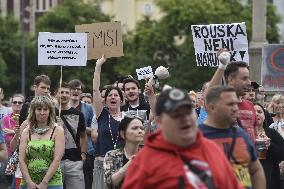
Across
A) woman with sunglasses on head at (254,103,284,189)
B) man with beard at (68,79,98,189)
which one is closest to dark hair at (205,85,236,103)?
woman with sunglasses on head at (254,103,284,189)

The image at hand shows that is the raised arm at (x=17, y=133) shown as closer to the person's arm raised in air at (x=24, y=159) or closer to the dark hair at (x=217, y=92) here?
the person's arm raised in air at (x=24, y=159)

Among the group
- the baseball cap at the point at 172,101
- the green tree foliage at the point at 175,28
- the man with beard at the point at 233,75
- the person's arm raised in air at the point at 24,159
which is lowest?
the person's arm raised in air at the point at 24,159

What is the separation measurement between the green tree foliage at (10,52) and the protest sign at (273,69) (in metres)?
40.2

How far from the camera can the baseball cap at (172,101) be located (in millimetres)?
6211

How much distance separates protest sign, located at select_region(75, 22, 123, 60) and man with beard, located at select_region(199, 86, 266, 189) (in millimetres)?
6068

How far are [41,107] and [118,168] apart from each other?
2.03 metres

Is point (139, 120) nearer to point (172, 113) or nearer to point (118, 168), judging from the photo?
point (118, 168)

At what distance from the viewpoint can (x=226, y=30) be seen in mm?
12719

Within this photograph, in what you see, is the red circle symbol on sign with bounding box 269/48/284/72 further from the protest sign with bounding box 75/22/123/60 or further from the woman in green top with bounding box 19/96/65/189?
the woman in green top with bounding box 19/96/65/189

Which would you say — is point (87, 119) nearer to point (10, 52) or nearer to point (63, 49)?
point (63, 49)

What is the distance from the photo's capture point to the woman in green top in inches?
434

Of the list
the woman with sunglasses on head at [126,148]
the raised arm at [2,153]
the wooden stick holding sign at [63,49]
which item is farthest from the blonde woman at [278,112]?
the raised arm at [2,153]

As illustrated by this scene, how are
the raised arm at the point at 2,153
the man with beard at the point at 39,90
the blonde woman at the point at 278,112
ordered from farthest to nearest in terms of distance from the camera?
the blonde woman at the point at 278,112, the man with beard at the point at 39,90, the raised arm at the point at 2,153

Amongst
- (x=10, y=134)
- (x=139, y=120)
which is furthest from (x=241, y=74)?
(x=10, y=134)
